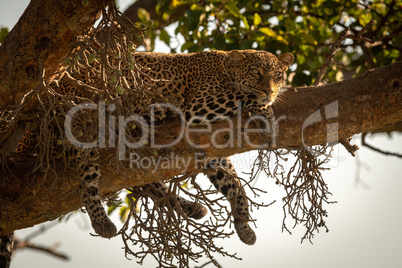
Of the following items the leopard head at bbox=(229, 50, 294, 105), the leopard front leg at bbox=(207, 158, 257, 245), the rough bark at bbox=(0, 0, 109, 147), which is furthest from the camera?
the leopard front leg at bbox=(207, 158, 257, 245)

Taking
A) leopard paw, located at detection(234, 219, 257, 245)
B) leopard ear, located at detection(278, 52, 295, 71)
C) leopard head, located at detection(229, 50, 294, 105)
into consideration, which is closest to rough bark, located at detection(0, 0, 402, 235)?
leopard head, located at detection(229, 50, 294, 105)

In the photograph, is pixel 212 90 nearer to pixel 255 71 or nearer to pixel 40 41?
pixel 255 71

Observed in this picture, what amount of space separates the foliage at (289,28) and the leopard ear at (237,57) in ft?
4.30

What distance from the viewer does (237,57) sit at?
6.81m

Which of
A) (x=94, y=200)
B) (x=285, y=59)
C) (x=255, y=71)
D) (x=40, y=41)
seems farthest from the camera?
(x=285, y=59)

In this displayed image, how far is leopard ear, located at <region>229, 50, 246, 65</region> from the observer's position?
→ 6.77 meters

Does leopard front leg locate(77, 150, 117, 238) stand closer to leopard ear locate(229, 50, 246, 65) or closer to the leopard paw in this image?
the leopard paw

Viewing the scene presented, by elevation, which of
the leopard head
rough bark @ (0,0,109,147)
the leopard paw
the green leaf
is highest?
the green leaf

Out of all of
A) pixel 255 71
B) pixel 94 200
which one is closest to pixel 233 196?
pixel 255 71

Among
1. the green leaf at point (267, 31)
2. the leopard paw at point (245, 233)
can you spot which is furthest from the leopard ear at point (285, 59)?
the leopard paw at point (245, 233)

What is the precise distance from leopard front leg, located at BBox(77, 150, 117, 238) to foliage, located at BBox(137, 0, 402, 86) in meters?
3.36

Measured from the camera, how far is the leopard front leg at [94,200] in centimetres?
574

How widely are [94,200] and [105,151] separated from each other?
0.63 metres

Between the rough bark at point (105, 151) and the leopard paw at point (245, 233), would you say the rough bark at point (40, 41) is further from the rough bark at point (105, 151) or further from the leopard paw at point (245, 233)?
the leopard paw at point (245, 233)
